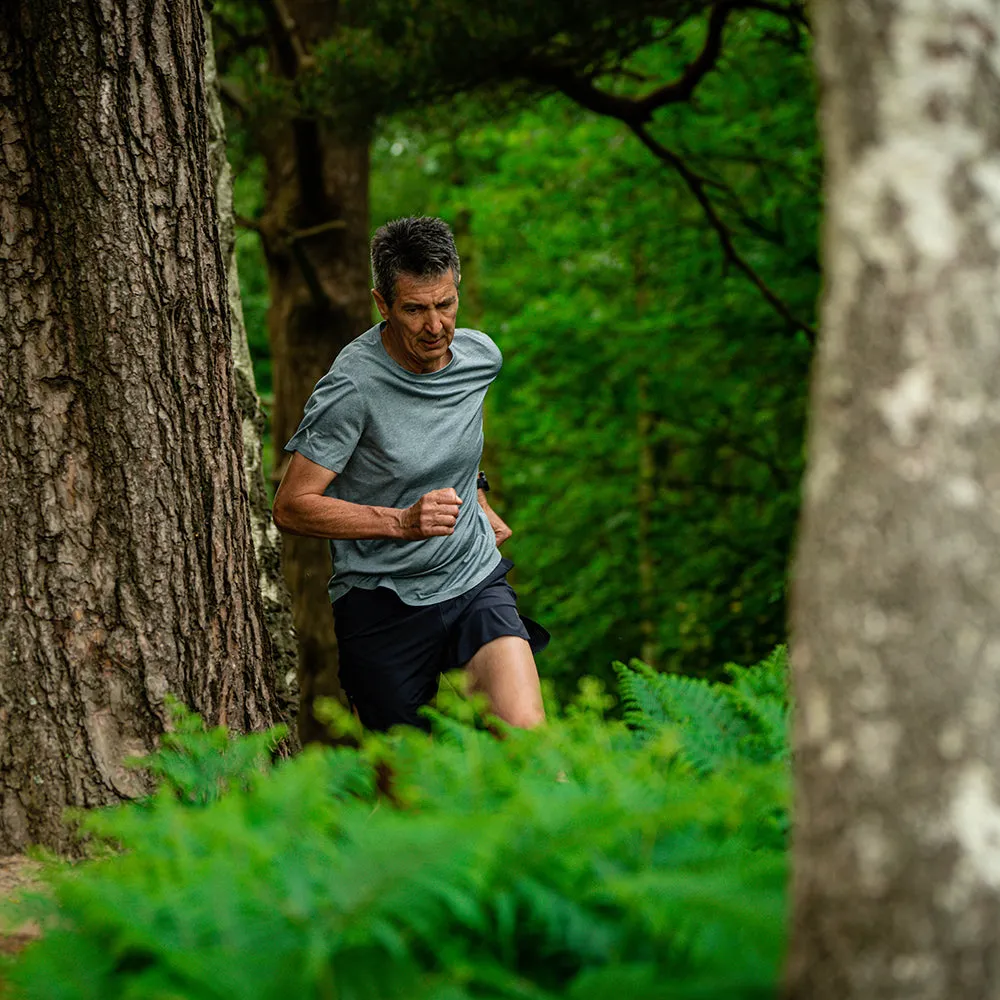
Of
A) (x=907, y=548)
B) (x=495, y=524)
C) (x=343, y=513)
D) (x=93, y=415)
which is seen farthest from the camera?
(x=495, y=524)

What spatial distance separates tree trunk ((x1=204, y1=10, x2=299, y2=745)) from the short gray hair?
3.06 ft

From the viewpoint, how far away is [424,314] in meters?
4.38

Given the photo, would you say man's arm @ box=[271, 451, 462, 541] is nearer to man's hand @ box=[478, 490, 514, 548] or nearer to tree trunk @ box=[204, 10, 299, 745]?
man's hand @ box=[478, 490, 514, 548]

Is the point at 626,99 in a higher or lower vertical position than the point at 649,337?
higher

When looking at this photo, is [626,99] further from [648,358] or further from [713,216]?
[648,358]

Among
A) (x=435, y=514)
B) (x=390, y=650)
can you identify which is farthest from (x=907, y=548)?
(x=390, y=650)

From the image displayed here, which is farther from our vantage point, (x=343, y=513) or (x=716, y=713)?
(x=343, y=513)

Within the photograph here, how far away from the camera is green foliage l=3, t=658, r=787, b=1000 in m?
1.87

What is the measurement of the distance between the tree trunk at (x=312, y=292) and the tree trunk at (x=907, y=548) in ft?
25.2

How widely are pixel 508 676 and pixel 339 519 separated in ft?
2.57

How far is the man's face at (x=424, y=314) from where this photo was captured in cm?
437

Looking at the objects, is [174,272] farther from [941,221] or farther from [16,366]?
[941,221]

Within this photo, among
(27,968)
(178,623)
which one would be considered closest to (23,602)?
(178,623)

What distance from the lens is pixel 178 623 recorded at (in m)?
3.91
